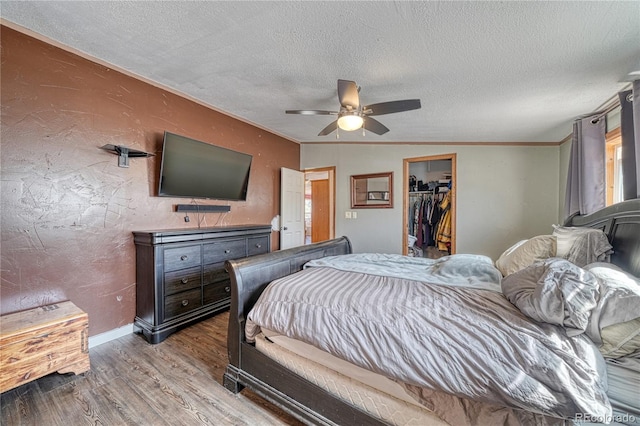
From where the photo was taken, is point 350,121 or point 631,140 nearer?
point 631,140

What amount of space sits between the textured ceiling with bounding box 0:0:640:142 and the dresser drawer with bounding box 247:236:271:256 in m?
1.76

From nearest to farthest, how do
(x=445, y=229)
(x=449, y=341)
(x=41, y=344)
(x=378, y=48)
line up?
(x=449, y=341) < (x=41, y=344) < (x=378, y=48) < (x=445, y=229)

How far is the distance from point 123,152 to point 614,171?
4.94 m

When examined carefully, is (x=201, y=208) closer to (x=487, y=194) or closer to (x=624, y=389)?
(x=624, y=389)

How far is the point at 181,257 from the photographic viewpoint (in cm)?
251

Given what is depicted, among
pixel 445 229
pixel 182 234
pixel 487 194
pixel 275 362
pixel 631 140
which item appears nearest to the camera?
pixel 275 362

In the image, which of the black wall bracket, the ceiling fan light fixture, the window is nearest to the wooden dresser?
the black wall bracket

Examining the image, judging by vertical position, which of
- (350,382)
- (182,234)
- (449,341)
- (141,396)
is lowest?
(141,396)

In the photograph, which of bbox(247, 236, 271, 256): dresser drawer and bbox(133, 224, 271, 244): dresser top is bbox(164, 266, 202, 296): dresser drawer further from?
bbox(247, 236, 271, 256): dresser drawer

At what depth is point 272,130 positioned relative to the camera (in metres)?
4.15

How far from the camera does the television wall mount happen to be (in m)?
2.33

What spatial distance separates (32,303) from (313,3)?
9.68ft

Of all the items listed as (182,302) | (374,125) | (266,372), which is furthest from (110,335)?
(374,125)

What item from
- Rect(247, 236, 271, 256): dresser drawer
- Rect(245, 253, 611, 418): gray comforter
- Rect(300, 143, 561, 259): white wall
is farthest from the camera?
Rect(300, 143, 561, 259): white wall
